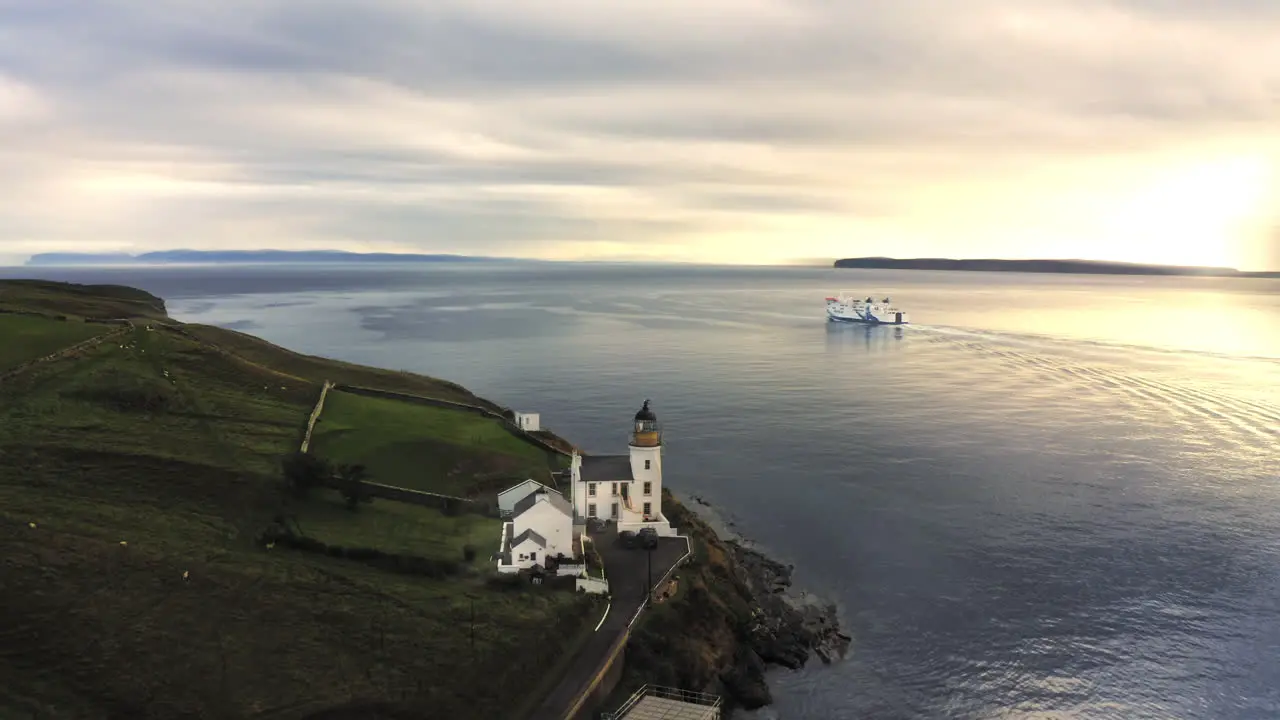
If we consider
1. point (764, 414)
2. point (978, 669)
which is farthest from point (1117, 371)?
point (978, 669)

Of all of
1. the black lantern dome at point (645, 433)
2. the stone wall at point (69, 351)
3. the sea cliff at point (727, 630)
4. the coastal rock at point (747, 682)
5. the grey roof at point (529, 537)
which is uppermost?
the stone wall at point (69, 351)

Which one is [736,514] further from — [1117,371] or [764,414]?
[1117,371]

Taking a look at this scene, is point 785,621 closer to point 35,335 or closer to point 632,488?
point 632,488

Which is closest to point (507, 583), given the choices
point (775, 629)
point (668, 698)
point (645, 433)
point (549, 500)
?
point (549, 500)

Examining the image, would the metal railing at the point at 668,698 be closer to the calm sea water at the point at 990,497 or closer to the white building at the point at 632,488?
the calm sea water at the point at 990,497

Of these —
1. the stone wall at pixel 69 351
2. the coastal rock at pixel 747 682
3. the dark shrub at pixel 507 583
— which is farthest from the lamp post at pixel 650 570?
the stone wall at pixel 69 351

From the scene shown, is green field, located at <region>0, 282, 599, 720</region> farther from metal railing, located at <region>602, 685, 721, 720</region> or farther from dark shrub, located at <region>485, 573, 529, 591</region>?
metal railing, located at <region>602, 685, 721, 720</region>

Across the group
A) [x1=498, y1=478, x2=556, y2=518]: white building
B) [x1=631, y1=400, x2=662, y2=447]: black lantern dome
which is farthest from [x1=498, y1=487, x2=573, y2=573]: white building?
[x1=631, y1=400, x2=662, y2=447]: black lantern dome
